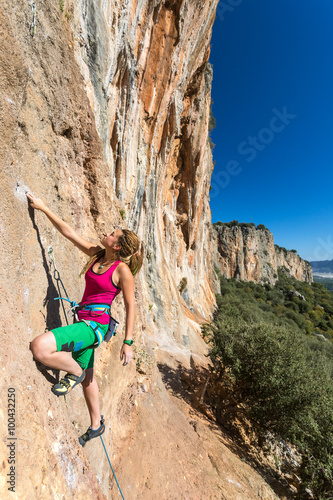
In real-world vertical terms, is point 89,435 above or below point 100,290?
below

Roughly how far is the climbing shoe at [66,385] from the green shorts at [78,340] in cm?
12

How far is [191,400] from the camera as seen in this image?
31.0ft

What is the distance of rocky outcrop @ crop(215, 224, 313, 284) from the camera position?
2221 inches

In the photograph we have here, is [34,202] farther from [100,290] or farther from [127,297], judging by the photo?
[127,297]

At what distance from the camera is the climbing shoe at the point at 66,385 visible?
7.06 ft

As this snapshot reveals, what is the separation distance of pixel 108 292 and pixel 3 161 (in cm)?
149

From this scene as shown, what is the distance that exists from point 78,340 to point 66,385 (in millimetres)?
431

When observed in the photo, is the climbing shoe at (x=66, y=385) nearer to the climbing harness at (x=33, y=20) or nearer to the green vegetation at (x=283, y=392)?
the climbing harness at (x=33, y=20)

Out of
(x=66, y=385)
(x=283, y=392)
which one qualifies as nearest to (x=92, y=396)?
(x=66, y=385)

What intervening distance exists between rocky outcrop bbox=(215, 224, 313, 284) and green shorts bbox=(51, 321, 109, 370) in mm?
53823

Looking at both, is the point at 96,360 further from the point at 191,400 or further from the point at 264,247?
the point at 264,247

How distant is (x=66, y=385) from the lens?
2191mm

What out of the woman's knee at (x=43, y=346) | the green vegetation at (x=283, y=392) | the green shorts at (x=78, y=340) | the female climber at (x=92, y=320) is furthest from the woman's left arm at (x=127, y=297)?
the green vegetation at (x=283, y=392)

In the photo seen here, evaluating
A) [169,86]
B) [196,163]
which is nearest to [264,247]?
[196,163]
